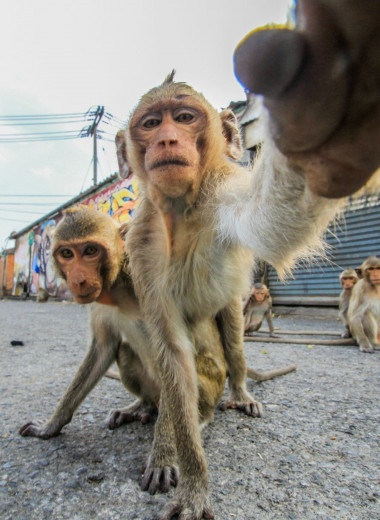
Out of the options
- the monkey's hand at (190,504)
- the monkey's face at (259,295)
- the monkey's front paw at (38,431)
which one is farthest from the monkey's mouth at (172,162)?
the monkey's face at (259,295)

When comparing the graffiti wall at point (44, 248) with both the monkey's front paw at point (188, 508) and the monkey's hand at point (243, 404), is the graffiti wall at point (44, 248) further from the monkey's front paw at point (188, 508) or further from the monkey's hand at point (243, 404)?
the monkey's front paw at point (188, 508)

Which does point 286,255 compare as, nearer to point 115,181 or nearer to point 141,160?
point 141,160

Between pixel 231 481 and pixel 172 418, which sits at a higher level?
pixel 172 418

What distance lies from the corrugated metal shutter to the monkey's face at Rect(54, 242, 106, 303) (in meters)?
5.25

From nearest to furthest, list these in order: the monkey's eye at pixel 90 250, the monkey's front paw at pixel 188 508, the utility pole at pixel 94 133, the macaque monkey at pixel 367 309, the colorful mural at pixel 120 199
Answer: the monkey's front paw at pixel 188 508 → the monkey's eye at pixel 90 250 → the macaque monkey at pixel 367 309 → the colorful mural at pixel 120 199 → the utility pole at pixel 94 133

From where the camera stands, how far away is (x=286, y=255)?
1173 mm

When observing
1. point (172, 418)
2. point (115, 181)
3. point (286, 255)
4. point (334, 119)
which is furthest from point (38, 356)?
point (115, 181)

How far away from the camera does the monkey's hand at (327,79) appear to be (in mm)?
565

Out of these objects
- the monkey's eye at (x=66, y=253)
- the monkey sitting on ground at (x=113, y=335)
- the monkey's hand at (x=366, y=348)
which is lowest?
the monkey's hand at (x=366, y=348)

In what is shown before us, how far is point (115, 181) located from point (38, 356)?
11.0m

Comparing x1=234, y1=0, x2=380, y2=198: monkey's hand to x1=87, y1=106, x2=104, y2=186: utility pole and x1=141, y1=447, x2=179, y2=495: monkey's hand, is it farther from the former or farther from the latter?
x1=87, y1=106, x2=104, y2=186: utility pole

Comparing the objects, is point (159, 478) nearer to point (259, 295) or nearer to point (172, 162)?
point (172, 162)

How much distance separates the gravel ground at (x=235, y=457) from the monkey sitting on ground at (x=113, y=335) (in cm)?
14

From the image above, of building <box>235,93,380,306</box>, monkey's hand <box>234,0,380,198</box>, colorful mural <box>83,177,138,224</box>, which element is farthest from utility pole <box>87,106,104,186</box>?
monkey's hand <box>234,0,380,198</box>
